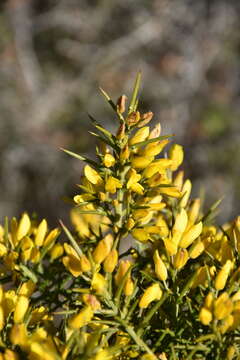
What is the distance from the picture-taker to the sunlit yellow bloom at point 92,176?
0.61 meters

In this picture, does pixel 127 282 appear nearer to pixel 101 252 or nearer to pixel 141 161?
pixel 101 252

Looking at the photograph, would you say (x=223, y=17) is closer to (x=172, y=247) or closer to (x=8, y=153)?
(x=8, y=153)

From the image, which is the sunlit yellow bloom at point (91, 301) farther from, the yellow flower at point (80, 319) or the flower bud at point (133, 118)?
the flower bud at point (133, 118)

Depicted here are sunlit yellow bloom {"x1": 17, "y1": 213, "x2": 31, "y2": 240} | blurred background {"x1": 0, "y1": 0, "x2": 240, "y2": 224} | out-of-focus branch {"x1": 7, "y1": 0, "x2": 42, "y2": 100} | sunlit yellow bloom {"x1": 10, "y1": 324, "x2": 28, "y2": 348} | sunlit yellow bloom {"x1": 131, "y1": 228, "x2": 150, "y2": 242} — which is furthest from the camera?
out-of-focus branch {"x1": 7, "y1": 0, "x2": 42, "y2": 100}

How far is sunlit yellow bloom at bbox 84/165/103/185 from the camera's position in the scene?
61 cm

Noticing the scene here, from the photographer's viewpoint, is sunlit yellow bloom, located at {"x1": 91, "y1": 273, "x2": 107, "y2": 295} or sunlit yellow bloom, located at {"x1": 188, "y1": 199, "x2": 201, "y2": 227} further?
sunlit yellow bloom, located at {"x1": 188, "y1": 199, "x2": 201, "y2": 227}

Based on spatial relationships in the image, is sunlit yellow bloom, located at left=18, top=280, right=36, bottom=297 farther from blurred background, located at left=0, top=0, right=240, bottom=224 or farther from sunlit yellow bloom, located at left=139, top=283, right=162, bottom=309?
blurred background, located at left=0, top=0, right=240, bottom=224

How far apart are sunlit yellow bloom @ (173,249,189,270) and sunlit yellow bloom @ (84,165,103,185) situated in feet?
0.47

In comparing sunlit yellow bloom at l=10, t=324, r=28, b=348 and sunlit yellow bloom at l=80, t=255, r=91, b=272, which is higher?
sunlit yellow bloom at l=80, t=255, r=91, b=272

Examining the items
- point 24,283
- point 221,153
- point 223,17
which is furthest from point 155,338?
point 223,17

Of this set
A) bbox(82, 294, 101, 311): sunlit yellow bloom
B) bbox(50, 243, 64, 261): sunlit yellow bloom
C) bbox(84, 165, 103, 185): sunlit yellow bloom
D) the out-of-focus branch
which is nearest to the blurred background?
the out-of-focus branch

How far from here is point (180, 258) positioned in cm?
57

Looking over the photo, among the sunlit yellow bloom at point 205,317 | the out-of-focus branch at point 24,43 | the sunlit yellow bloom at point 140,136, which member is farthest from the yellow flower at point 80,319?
the out-of-focus branch at point 24,43

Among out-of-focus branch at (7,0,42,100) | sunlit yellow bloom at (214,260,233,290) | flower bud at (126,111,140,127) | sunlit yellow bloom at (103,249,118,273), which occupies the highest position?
out-of-focus branch at (7,0,42,100)
